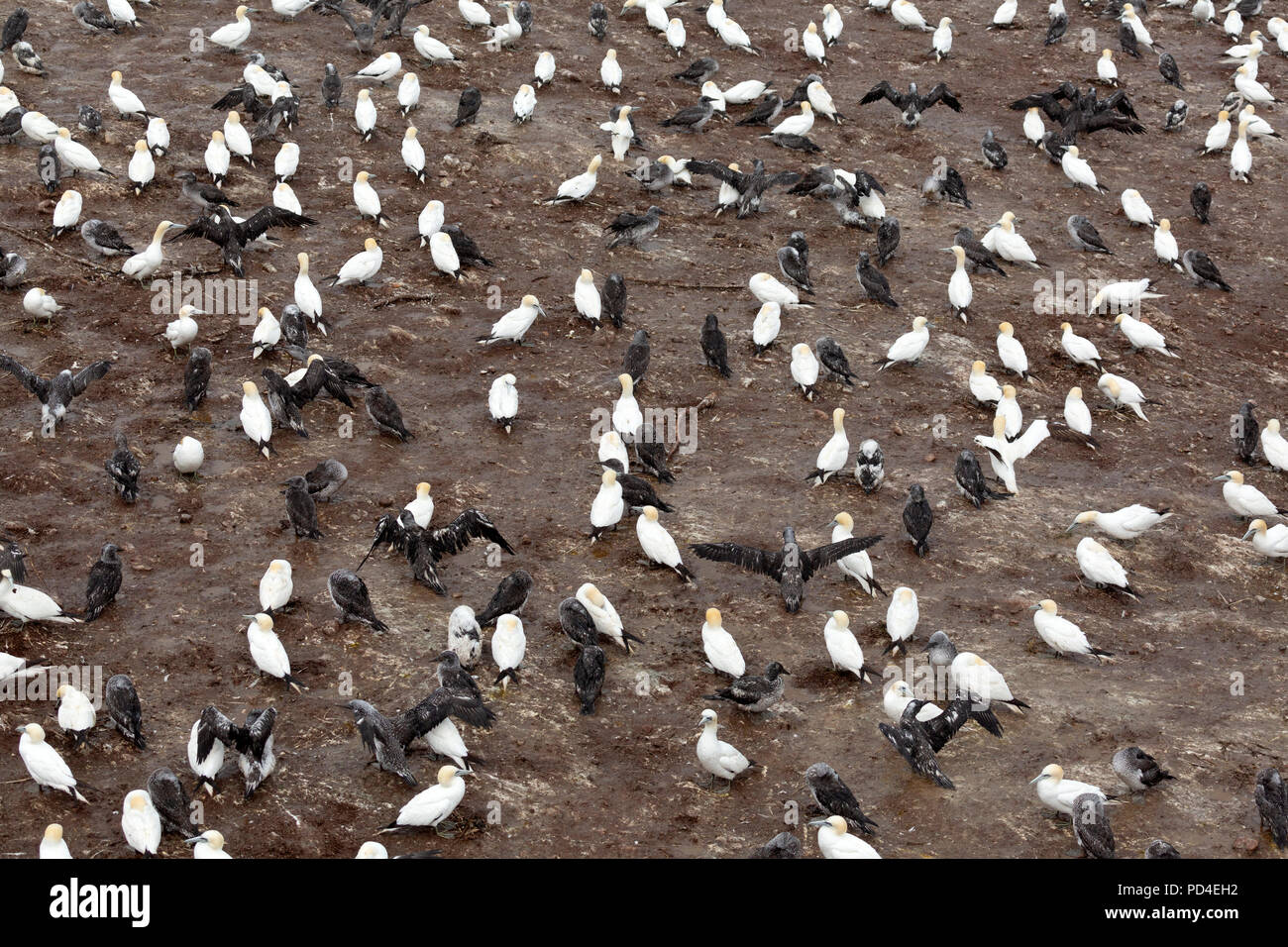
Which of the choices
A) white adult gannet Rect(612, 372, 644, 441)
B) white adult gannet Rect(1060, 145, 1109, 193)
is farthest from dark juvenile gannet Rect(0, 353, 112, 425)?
white adult gannet Rect(1060, 145, 1109, 193)

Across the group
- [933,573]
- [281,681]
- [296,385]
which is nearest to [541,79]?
[296,385]

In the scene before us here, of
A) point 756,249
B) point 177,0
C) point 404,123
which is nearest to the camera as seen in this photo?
point 756,249

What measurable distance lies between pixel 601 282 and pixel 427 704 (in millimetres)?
9523

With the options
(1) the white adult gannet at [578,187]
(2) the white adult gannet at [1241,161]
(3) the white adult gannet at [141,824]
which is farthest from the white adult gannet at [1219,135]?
(3) the white adult gannet at [141,824]

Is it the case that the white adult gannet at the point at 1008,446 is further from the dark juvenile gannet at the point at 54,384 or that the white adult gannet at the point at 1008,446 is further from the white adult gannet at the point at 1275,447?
the dark juvenile gannet at the point at 54,384

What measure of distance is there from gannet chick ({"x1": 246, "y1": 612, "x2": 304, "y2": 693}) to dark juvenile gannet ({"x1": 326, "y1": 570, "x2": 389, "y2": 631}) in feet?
2.45

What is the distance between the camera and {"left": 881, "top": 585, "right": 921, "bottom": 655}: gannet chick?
42.0 ft

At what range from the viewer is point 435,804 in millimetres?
10289

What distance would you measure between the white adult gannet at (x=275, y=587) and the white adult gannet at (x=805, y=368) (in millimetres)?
6988

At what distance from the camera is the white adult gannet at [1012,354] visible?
18.0 meters

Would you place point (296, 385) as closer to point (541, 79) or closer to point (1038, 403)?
point (1038, 403)

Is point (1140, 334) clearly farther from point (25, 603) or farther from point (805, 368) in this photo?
point (25, 603)

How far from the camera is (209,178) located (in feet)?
67.4

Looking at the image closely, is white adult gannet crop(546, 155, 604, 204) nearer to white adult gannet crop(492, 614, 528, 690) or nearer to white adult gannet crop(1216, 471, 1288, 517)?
white adult gannet crop(1216, 471, 1288, 517)
